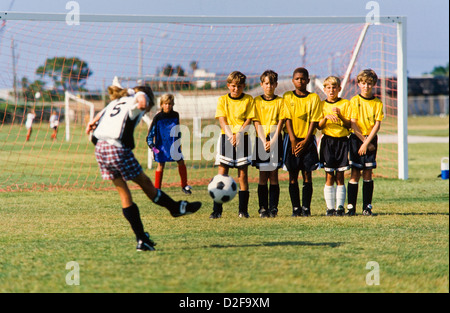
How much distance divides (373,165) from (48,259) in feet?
13.9

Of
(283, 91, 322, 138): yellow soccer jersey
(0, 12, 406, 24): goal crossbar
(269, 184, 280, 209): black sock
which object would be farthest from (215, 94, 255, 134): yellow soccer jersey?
(0, 12, 406, 24): goal crossbar

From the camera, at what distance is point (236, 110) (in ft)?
24.3

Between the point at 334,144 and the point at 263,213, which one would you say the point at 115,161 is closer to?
the point at 263,213

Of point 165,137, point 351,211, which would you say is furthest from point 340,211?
point 165,137

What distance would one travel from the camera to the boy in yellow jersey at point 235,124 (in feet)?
24.2

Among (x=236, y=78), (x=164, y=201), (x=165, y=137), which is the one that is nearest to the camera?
(x=164, y=201)

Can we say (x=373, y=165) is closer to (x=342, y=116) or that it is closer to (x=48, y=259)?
(x=342, y=116)

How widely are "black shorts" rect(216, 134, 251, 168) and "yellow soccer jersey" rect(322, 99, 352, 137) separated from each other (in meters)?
1.05

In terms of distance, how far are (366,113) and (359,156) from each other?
1.83 ft

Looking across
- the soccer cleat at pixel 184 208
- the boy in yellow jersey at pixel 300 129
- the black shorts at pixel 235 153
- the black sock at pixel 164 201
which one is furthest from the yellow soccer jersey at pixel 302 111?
the black sock at pixel 164 201

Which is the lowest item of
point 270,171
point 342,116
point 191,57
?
point 270,171

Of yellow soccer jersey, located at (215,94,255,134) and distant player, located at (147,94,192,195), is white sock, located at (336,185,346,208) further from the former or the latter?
distant player, located at (147,94,192,195)
